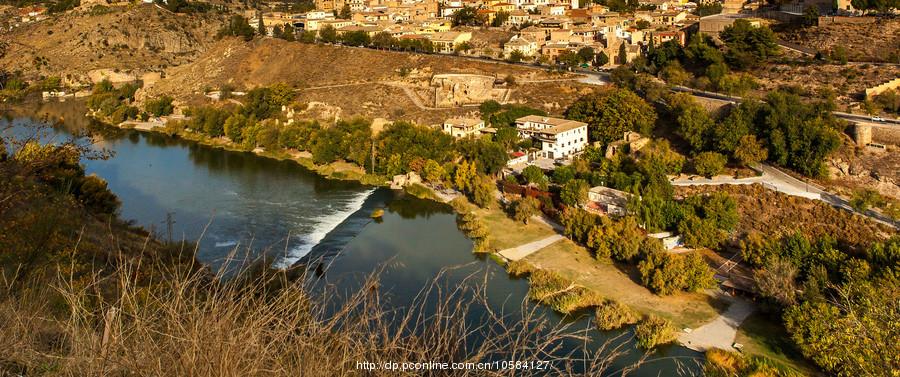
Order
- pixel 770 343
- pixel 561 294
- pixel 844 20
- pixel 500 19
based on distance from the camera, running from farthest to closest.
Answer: pixel 500 19 → pixel 844 20 → pixel 561 294 → pixel 770 343

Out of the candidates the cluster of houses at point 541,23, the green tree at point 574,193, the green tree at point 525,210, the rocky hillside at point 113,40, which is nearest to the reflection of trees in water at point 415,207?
the green tree at point 525,210

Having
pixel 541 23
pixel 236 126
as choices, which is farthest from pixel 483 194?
pixel 541 23

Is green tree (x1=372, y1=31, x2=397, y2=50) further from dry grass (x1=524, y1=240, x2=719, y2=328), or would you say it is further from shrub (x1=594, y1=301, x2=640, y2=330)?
shrub (x1=594, y1=301, x2=640, y2=330)

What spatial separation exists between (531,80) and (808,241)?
12.6 meters

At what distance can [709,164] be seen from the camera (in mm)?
12992

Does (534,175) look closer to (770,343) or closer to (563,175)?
(563,175)

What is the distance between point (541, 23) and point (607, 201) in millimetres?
16887

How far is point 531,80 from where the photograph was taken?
21.1m

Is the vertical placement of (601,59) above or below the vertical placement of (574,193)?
above

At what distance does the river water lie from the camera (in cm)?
932

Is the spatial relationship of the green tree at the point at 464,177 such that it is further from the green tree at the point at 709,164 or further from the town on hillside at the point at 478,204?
the green tree at the point at 709,164

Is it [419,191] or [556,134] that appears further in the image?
[556,134]

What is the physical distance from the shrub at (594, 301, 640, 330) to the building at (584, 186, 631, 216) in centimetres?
347

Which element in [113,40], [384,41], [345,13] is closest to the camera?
[384,41]
